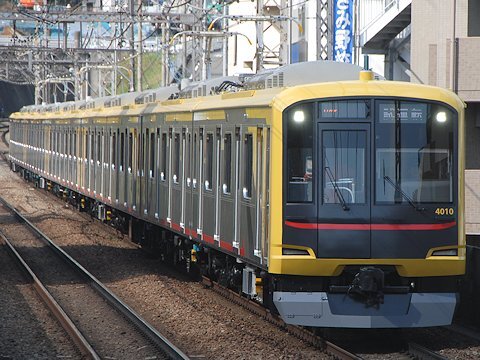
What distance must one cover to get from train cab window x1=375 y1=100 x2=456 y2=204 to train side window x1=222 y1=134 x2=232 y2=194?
246 cm

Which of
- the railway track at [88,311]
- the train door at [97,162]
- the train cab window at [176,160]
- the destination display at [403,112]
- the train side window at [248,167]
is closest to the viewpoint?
the destination display at [403,112]

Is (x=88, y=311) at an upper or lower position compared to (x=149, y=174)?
lower

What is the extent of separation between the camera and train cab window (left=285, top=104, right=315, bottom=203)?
403 inches

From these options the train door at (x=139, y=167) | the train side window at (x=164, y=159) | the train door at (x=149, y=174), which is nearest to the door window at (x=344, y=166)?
the train side window at (x=164, y=159)

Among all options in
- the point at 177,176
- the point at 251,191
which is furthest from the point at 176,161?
the point at 251,191

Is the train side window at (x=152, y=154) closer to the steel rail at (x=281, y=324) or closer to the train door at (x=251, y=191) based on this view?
the steel rail at (x=281, y=324)

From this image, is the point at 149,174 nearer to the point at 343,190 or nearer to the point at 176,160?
the point at 176,160

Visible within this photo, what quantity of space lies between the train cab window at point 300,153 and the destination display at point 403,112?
68 centimetres

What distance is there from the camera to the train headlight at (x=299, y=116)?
33.6ft

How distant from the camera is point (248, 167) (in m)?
11.5

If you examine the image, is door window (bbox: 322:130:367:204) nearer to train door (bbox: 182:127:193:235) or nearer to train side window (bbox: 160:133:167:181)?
train door (bbox: 182:127:193:235)

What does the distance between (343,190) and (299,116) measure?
0.79m

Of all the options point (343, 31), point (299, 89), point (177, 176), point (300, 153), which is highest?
point (343, 31)

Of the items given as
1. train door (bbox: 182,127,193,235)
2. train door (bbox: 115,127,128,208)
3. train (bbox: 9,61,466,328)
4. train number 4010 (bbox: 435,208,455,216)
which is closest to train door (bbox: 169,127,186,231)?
train door (bbox: 182,127,193,235)
